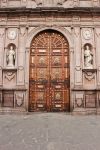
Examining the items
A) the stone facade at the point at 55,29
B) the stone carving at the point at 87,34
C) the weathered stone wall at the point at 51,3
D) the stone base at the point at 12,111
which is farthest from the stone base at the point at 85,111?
the weathered stone wall at the point at 51,3

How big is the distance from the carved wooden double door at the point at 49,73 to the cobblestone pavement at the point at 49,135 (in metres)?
2.97

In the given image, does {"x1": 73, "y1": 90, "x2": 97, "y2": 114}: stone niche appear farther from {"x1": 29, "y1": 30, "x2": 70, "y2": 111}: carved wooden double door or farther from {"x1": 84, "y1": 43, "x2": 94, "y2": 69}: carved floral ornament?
{"x1": 84, "y1": 43, "x2": 94, "y2": 69}: carved floral ornament

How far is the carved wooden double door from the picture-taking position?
43.0ft

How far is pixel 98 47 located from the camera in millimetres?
13453

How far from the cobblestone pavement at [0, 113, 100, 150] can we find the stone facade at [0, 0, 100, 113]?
292cm

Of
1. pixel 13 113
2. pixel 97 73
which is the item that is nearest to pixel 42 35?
pixel 97 73

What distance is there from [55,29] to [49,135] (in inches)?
289

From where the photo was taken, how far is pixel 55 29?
1368 centimetres

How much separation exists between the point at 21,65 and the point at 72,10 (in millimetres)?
4074

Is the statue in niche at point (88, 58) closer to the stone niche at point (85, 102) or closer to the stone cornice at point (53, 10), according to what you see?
the stone niche at point (85, 102)

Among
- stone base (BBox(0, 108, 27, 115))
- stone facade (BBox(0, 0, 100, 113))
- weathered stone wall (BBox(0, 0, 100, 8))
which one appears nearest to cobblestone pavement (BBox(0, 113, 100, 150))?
stone base (BBox(0, 108, 27, 115))

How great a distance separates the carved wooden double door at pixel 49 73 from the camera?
13.1 m

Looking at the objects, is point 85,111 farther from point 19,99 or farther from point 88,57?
point 19,99

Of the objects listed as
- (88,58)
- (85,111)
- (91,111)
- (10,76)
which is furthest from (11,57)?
(91,111)
